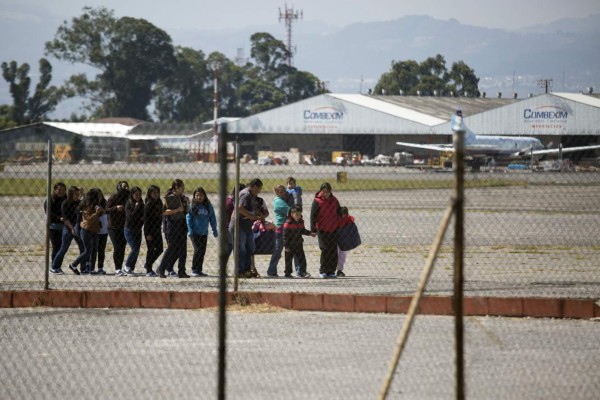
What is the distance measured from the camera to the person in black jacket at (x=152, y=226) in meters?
16.2

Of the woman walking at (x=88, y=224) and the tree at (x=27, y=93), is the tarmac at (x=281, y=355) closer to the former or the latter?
the woman walking at (x=88, y=224)

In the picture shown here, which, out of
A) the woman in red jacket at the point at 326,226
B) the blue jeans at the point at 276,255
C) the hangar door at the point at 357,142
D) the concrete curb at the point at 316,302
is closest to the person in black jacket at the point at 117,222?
the blue jeans at the point at 276,255

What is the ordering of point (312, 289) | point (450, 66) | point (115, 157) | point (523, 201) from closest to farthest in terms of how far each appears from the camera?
point (312, 289)
point (115, 157)
point (523, 201)
point (450, 66)

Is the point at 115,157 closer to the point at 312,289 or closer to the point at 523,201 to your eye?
the point at 312,289

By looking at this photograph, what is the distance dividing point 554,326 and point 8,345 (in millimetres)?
5537

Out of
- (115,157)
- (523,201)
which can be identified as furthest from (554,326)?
(523,201)

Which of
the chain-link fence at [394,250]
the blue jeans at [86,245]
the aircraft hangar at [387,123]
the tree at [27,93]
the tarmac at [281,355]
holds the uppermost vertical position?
the tree at [27,93]

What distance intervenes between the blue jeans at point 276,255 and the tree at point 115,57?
409 feet

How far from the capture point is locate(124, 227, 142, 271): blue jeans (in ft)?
53.9

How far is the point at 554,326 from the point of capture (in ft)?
39.3

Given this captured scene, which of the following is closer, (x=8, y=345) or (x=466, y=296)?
(x=8, y=345)

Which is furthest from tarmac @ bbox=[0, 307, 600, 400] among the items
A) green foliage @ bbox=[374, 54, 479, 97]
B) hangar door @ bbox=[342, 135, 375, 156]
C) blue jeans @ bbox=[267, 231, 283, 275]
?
green foliage @ bbox=[374, 54, 479, 97]

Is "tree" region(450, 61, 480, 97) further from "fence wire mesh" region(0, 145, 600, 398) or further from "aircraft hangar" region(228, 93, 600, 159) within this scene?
"fence wire mesh" region(0, 145, 600, 398)

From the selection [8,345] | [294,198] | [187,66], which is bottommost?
[8,345]
